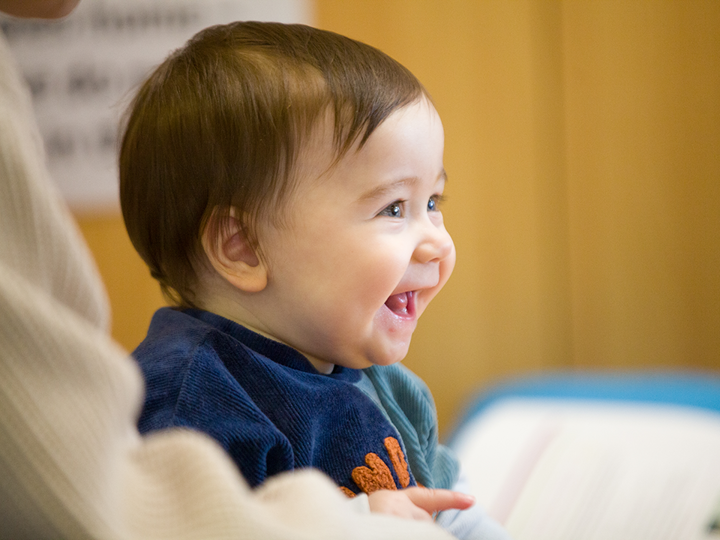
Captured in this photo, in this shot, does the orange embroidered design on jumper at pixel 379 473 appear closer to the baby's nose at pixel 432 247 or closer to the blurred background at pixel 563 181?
the baby's nose at pixel 432 247

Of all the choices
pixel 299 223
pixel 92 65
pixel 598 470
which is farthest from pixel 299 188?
pixel 92 65

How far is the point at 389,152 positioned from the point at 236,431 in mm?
238

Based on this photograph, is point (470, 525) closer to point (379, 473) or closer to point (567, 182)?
point (379, 473)

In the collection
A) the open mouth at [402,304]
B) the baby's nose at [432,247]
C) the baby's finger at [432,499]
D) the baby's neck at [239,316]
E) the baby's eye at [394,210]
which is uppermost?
the baby's eye at [394,210]

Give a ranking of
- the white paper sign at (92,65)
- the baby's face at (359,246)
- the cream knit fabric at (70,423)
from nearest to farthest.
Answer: the cream knit fabric at (70,423) < the baby's face at (359,246) < the white paper sign at (92,65)

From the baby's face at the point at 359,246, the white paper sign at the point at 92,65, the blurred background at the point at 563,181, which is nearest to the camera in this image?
the baby's face at the point at 359,246

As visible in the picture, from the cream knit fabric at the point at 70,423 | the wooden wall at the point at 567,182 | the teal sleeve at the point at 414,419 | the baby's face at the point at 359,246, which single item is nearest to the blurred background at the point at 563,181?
the wooden wall at the point at 567,182

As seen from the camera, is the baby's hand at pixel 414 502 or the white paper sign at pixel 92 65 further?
the white paper sign at pixel 92 65

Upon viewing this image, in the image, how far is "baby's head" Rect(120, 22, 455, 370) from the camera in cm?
53

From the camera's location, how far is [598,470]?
1.01 m

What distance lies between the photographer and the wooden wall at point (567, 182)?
1458 mm

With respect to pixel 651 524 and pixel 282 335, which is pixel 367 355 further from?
pixel 651 524

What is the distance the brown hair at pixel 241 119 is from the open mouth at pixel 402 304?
12cm

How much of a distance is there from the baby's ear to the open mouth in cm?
10
